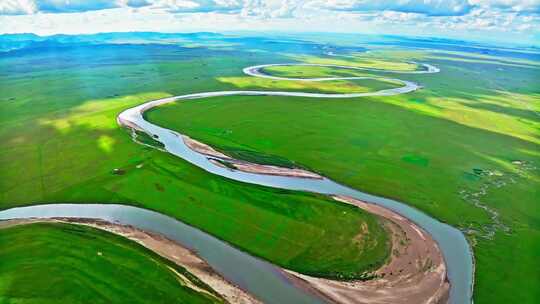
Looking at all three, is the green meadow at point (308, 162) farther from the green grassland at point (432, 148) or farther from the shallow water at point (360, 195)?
the shallow water at point (360, 195)

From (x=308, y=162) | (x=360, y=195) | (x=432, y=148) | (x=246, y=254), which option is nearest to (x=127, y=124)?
(x=308, y=162)

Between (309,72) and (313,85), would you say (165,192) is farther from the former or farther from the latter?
(309,72)

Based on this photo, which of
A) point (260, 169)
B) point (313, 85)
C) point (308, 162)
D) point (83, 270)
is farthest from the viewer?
point (313, 85)

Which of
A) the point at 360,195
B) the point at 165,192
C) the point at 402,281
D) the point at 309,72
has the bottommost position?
the point at 165,192

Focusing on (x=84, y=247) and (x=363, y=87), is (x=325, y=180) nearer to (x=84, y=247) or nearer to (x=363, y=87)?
(x=84, y=247)

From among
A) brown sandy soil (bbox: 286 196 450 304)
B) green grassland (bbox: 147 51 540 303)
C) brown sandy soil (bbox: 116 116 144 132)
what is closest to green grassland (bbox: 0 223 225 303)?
brown sandy soil (bbox: 286 196 450 304)

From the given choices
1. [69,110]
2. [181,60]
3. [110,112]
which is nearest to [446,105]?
[110,112]

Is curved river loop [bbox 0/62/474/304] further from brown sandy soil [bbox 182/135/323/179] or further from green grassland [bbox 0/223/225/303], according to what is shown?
green grassland [bbox 0/223/225/303]
